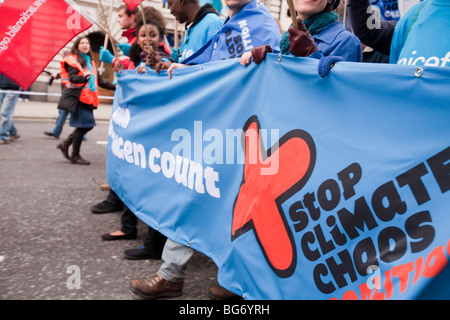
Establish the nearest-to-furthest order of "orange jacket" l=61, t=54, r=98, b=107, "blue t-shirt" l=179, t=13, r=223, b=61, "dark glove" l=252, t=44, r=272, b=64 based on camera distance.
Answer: "dark glove" l=252, t=44, r=272, b=64, "blue t-shirt" l=179, t=13, r=223, b=61, "orange jacket" l=61, t=54, r=98, b=107

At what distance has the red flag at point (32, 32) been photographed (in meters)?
3.25

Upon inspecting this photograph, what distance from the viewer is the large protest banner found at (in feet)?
4.77

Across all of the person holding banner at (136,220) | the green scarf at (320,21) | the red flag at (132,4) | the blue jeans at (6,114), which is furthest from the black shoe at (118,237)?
the blue jeans at (6,114)

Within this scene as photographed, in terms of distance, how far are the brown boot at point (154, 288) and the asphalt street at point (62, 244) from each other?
0.19ft

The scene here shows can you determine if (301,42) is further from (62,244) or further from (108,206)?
(108,206)

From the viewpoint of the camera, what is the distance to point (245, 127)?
2121 mm

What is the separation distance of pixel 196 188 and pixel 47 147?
558cm

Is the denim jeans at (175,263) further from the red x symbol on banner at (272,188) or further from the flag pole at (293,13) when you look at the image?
the flag pole at (293,13)

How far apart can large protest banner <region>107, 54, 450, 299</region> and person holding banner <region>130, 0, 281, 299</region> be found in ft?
0.48

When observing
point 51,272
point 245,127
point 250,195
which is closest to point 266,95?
point 245,127

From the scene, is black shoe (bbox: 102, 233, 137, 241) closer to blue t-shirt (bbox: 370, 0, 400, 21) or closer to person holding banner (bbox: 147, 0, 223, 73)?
person holding banner (bbox: 147, 0, 223, 73)

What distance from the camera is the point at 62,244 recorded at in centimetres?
307

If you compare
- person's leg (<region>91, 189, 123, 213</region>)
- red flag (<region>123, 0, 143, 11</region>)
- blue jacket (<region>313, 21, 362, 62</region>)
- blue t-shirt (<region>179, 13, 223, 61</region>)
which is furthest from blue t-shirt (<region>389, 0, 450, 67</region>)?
red flag (<region>123, 0, 143, 11</region>)
